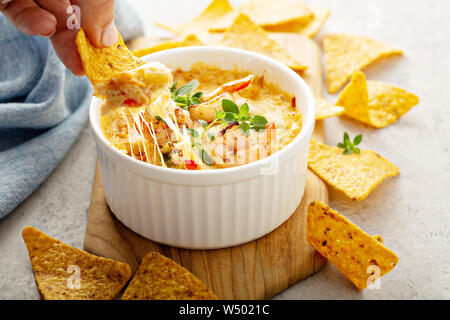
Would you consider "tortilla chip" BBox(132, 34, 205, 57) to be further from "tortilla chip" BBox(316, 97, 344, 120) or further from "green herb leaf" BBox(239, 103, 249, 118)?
"green herb leaf" BBox(239, 103, 249, 118)

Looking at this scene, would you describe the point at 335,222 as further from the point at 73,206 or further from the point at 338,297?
the point at 73,206

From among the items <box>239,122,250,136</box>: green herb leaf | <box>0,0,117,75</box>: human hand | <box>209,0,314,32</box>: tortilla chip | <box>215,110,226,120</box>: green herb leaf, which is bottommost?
<box>209,0,314,32</box>: tortilla chip

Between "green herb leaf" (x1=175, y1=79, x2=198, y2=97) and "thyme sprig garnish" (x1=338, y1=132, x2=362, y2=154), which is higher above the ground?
"green herb leaf" (x1=175, y1=79, x2=198, y2=97)

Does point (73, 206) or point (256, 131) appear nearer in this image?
point (256, 131)

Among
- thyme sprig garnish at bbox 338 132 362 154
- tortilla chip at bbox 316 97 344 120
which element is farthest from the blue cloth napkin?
thyme sprig garnish at bbox 338 132 362 154

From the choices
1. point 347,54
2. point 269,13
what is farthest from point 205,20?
point 347,54
